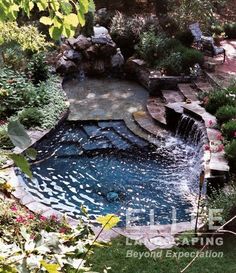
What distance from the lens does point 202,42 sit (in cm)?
1164

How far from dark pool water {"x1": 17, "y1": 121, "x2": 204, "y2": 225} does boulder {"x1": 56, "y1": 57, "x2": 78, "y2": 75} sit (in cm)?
275

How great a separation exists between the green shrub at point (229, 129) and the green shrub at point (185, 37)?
502 centimetres

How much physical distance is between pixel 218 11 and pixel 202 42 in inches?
182

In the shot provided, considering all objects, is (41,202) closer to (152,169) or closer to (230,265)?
(152,169)

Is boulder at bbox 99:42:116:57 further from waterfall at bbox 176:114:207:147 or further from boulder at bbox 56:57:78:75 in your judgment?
waterfall at bbox 176:114:207:147

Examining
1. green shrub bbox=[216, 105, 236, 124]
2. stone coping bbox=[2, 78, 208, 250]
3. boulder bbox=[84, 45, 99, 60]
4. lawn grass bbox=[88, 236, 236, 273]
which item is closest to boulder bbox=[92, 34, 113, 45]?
boulder bbox=[84, 45, 99, 60]

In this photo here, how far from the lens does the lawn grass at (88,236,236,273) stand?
449 centimetres

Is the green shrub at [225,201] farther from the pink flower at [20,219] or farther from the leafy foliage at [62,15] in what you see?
the leafy foliage at [62,15]

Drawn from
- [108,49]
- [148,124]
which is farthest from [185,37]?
[148,124]

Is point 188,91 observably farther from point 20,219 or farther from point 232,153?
point 20,219

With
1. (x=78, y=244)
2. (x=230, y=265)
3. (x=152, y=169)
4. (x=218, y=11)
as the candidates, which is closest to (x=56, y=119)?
(x=152, y=169)

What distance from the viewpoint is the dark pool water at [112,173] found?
6078 millimetres

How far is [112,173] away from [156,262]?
258 cm

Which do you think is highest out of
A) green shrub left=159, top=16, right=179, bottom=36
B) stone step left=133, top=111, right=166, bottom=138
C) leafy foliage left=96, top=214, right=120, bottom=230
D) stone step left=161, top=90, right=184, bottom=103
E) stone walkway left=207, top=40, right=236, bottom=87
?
leafy foliage left=96, top=214, right=120, bottom=230
